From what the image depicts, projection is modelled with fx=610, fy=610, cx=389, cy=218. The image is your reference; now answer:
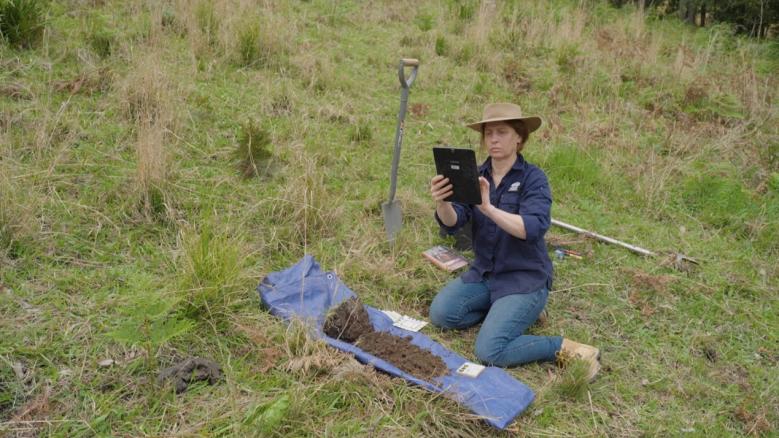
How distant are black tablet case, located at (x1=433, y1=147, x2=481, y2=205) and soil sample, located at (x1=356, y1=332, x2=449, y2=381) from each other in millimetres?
814

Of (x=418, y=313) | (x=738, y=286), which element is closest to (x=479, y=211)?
(x=418, y=313)

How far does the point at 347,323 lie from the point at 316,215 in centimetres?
118

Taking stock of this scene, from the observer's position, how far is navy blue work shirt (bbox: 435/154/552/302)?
10.9 ft

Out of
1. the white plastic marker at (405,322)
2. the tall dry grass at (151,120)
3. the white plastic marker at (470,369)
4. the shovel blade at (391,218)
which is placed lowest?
the white plastic marker at (405,322)

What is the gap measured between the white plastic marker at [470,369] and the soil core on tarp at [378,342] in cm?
8

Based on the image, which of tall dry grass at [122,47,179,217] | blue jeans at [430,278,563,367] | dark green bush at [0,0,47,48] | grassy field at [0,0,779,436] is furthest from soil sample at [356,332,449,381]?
dark green bush at [0,0,47,48]

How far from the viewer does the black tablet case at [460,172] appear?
322 cm

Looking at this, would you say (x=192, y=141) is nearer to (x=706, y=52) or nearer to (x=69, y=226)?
(x=69, y=226)

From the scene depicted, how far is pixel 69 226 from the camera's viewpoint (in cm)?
369

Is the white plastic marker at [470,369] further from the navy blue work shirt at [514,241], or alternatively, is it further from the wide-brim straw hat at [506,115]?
the wide-brim straw hat at [506,115]

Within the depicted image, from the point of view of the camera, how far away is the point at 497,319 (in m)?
3.25

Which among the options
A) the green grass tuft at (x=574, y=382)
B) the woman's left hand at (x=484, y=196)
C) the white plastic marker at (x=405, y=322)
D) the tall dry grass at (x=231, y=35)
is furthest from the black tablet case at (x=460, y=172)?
the tall dry grass at (x=231, y=35)

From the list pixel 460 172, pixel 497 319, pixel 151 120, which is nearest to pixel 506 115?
pixel 460 172

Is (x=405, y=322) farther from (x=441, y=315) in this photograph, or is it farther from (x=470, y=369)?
(x=470, y=369)
